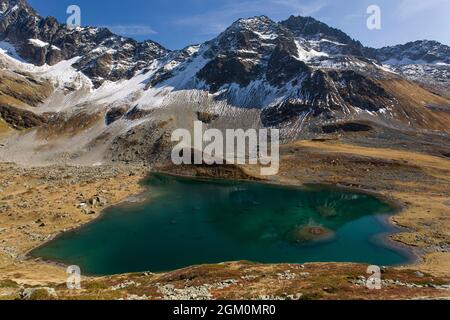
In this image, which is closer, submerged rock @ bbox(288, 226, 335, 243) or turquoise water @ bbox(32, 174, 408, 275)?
turquoise water @ bbox(32, 174, 408, 275)

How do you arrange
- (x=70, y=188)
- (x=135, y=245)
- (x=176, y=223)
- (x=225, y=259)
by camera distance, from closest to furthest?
1. (x=225, y=259)
2. (x=135, y=245)
3. (x=176, y=223)
4. (x=70, y=188)

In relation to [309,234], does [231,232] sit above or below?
below

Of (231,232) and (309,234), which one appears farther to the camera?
(231,232)

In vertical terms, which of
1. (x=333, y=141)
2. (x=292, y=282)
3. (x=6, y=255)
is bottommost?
(x=6, y=255)

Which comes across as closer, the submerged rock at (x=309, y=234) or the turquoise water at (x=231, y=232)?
the turquoise water at (x=231, y=232)

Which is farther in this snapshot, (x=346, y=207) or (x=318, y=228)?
(x=346, y=207)

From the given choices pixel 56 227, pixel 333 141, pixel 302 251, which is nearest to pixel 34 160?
pixel 56 227

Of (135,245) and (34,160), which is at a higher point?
(34,160)
